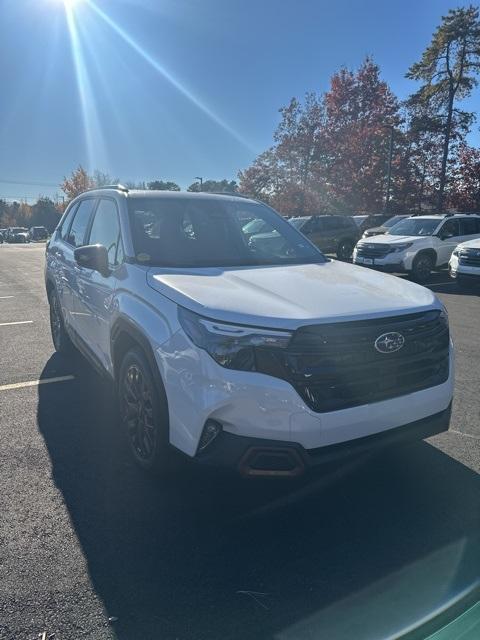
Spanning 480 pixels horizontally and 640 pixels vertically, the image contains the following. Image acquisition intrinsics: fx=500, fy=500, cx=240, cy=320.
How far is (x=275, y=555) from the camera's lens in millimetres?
2539

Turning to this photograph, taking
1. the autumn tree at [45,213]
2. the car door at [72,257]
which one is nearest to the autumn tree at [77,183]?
the autumn tree at [45,213]

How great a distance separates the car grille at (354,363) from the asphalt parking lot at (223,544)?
0.44m

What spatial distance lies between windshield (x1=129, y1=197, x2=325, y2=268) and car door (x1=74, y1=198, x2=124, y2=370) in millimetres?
218

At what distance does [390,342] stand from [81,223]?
138 inches

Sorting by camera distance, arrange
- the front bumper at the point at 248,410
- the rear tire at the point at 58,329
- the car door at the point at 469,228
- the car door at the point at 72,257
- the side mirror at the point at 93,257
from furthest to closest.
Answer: the car door at the point at 469,228 → the rear tire at the point at 58,329 → the car door at the point at 72,257 → the side mirror at the point at 93,257 → the front bumper at the point at 248,410

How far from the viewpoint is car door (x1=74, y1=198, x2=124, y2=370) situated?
365 centimetres

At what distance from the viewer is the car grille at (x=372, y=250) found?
13.4 meters

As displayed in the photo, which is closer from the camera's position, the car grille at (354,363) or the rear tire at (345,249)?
the car grille at (354,363)

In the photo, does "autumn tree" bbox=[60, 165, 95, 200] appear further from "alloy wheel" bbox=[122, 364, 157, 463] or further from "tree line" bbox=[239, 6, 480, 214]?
"alloy wheel" bbox=[122, 364, 157, 463]

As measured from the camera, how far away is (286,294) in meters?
2.85

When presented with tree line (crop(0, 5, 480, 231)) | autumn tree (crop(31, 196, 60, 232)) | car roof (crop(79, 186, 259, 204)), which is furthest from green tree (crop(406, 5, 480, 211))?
autumn tree (crop(31, 196, 60, 232))

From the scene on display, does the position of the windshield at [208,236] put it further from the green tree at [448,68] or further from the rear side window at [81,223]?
the green tree at [448,68]

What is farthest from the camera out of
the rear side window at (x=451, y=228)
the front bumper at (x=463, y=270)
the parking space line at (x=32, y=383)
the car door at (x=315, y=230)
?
the car door at (x=315, y=230)

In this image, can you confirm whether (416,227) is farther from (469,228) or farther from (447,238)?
(469,228)
